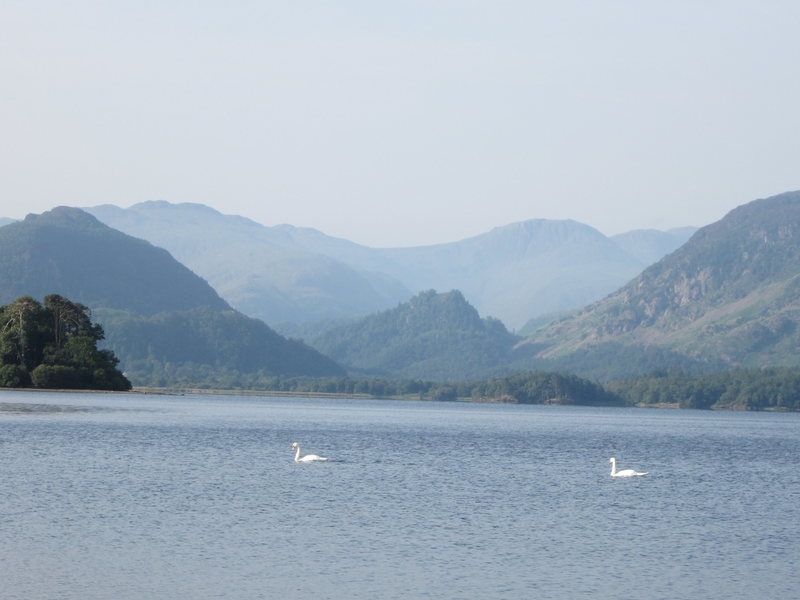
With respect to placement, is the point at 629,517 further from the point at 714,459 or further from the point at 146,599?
the point at 714,459

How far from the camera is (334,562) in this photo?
56344 millimetres

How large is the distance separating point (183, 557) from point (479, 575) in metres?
13.4

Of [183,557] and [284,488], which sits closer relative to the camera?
[183,557]

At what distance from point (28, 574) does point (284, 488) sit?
1349 inches

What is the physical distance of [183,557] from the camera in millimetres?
55625

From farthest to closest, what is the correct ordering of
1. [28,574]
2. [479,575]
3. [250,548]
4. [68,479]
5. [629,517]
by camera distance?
[68,479]
[629,517]
[250,548]
[479,575]
[28,574]

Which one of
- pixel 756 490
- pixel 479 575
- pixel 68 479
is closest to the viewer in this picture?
pixel 479 575

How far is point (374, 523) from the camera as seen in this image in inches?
2694

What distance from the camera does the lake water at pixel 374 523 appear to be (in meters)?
52.1

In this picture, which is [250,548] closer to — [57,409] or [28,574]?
[28,574]

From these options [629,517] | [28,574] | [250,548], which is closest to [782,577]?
[629,517]

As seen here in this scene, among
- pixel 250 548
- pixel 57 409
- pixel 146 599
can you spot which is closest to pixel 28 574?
pixel 146 599

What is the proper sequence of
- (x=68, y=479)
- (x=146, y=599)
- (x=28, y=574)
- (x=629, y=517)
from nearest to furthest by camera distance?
(x=146, y=599) < (x=28, y=574) < (x=629, y=517) < (x=68, y=479)

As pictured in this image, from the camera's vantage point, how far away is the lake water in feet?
171
